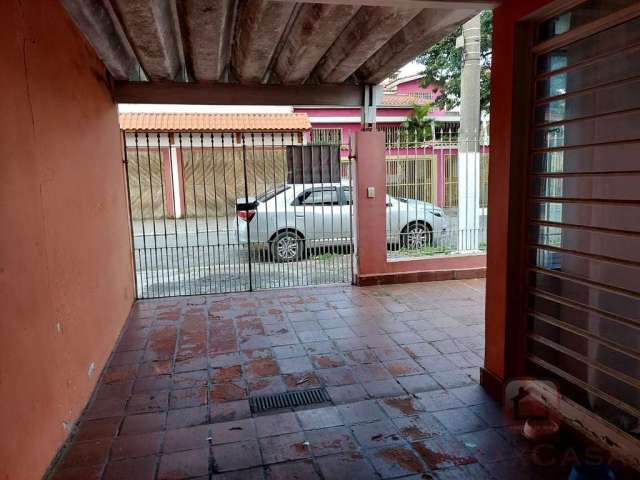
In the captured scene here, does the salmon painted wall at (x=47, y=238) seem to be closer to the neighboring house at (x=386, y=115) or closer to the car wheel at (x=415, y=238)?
the car wheel at (x=415, y=238)

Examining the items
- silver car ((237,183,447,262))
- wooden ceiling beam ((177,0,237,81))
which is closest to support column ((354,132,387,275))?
silver car ((237,183,447,262))

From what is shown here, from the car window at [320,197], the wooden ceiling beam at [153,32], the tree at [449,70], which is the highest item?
the tree at [449,70]

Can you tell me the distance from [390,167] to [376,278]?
1555 mm

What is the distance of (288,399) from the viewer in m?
3.19

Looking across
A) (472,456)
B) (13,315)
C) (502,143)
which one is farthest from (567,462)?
(13,315)

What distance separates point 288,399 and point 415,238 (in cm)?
395

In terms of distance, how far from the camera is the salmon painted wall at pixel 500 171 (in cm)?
277

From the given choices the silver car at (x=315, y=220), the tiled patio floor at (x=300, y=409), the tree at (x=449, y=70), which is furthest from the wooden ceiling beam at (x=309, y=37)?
the tree at (x=449, y=70)

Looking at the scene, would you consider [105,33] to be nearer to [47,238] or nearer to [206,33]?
[206,33]

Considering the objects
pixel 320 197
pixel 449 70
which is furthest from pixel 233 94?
pixel 449 70

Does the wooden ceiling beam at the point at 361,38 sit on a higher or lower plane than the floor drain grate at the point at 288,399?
higher

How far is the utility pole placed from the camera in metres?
6.50

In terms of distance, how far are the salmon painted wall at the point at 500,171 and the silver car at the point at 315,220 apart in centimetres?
338

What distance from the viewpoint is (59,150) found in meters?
3.01
